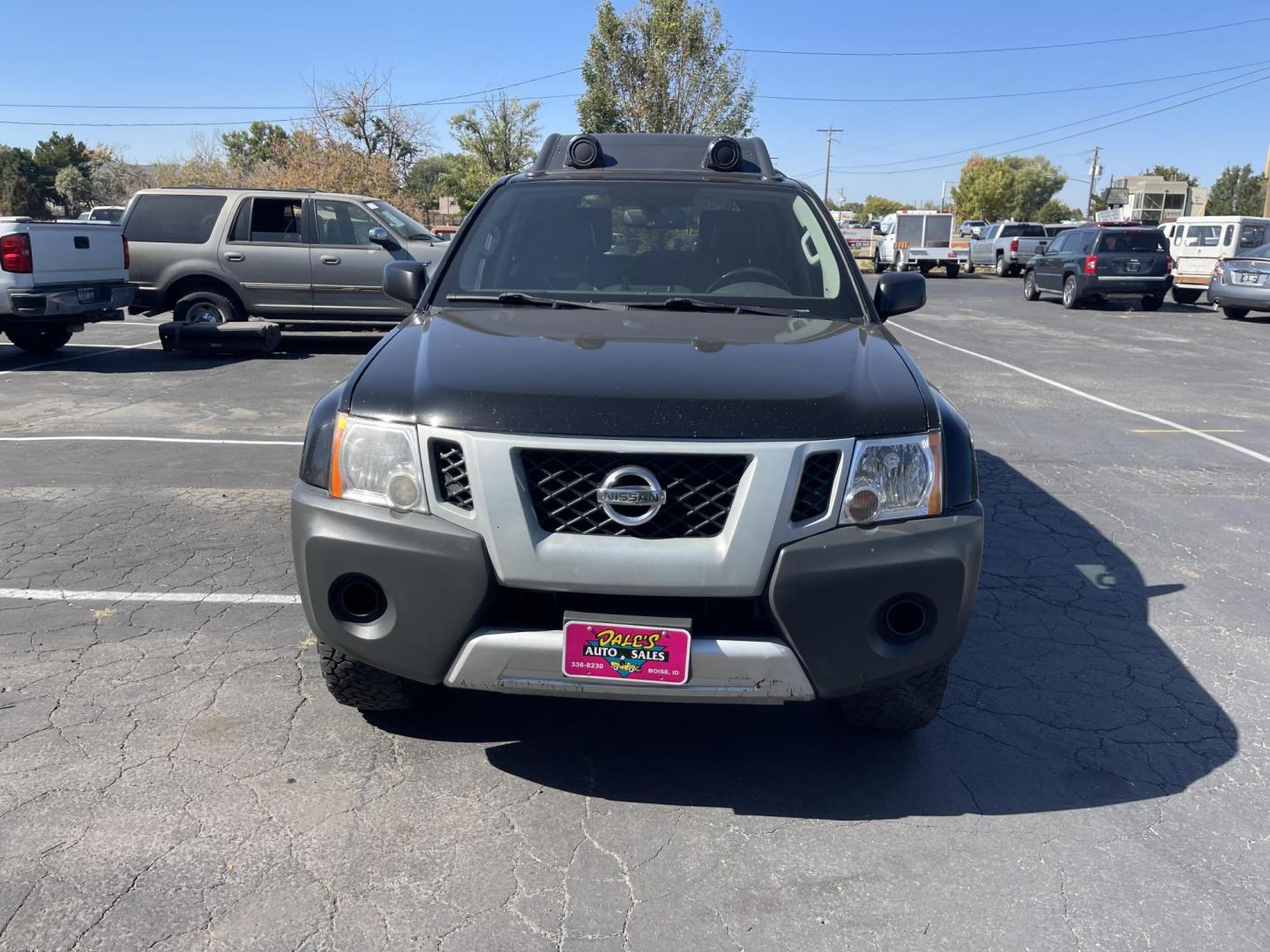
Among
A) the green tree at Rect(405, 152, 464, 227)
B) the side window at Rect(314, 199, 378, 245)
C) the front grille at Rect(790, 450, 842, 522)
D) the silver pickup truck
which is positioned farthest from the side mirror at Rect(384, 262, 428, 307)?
the green tree at Rect(405, 152, 464, 227)

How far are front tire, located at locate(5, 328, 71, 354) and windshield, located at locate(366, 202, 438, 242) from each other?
404 cm

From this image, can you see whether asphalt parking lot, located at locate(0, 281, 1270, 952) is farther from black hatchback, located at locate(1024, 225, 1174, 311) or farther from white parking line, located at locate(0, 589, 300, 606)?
black hatchback, located at locate(1024, 225, 1174, 311)

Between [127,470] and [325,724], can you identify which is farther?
[127,470]

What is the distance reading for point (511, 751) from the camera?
3.35 m

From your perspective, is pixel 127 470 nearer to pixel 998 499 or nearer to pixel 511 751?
pixel 511 751

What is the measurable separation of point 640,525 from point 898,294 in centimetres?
206

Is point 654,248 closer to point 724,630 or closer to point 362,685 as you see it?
point 724,630

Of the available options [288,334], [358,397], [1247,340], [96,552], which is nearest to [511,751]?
[358,397]

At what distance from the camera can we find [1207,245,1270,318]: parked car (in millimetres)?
18672

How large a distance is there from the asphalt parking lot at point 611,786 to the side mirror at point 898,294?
1385mm

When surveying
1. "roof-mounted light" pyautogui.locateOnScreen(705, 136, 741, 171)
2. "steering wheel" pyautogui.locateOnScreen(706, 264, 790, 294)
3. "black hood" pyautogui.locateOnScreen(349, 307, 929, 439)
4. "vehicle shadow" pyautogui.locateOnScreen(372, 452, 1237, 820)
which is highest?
"roof-mounted light" pyautogui.locateOnScreen(705, 136, 741, 171)

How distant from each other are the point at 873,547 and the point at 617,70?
33050 millimetres

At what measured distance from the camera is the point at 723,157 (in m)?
4.71

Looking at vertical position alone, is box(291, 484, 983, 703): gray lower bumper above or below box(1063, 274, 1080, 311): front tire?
above
